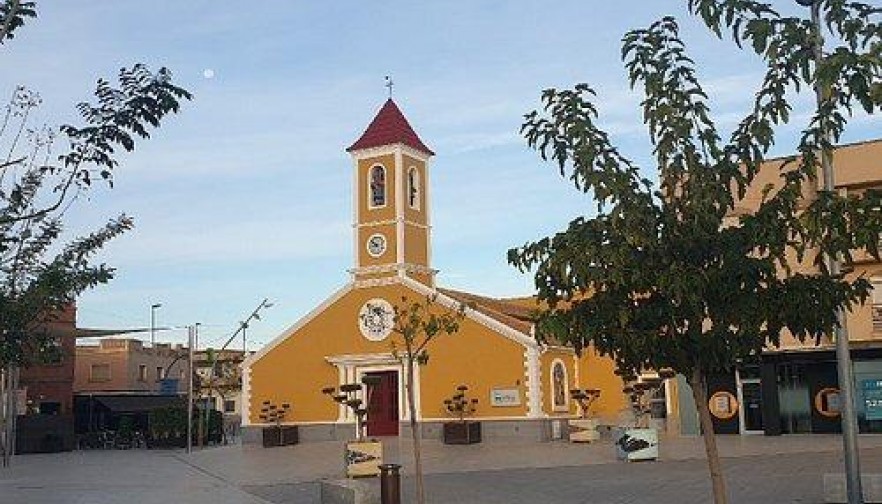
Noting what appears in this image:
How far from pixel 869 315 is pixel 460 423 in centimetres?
1333

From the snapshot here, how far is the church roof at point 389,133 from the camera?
132 ft

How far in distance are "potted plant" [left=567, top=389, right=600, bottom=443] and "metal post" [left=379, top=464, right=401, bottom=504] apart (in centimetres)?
1792

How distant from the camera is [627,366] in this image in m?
9.21

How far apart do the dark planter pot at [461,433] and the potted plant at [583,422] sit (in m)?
3.25

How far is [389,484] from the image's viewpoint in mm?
14617

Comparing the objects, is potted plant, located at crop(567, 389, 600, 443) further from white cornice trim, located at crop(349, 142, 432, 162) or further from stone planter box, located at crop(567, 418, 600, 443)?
white cornice trim, located at crop(349, 142, 432, 162)

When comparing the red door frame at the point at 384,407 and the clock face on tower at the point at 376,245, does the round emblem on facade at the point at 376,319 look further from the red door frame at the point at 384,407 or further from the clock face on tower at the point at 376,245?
the clock face on tower at the point at 376,245

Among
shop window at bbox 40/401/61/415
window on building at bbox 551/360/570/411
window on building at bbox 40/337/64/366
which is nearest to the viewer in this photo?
window on building at bbox 40/337/64/366

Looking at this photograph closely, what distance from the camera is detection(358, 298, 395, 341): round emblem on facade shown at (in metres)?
37.8

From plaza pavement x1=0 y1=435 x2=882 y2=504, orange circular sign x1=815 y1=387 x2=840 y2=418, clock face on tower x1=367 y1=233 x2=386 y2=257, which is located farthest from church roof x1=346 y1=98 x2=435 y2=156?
orange circular sign x1=815 y1=387 x2=840 y2=418

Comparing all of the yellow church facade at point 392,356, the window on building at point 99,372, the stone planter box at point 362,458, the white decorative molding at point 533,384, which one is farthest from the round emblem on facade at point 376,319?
the window on building at point 99,372

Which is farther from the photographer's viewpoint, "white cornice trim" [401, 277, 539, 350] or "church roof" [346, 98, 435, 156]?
"church roof" [346, 98, 435, 156]

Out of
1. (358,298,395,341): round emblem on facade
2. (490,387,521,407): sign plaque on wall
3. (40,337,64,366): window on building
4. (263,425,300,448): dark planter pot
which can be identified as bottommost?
(263,425,300,448): dark planter pot

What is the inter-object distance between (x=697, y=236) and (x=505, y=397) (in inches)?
1053
